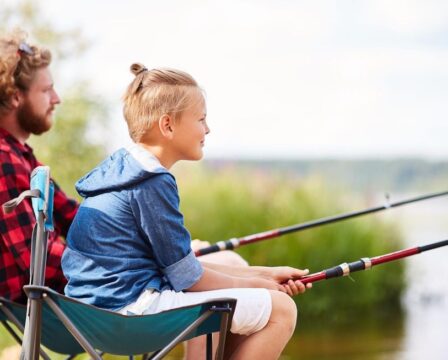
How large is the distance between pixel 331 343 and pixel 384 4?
13.4 m

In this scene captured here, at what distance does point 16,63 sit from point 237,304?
1.13 metres

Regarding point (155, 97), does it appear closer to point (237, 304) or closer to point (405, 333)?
point (237, 304)

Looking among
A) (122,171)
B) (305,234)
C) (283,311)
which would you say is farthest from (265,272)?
(305,234)

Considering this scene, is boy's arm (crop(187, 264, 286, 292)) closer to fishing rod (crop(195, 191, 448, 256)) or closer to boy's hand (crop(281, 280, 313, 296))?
boy's hand (crop(281, 280, 313, 296))

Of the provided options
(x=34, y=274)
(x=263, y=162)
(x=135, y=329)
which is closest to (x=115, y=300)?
(x=135, y=329)

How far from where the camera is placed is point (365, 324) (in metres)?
5.92

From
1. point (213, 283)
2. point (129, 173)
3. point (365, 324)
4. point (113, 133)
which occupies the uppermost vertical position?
point (129, 173)

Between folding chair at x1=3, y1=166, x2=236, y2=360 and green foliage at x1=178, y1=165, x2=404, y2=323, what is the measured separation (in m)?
3.78

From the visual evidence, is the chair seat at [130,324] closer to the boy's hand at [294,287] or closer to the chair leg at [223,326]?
the chair leg at [223,326]

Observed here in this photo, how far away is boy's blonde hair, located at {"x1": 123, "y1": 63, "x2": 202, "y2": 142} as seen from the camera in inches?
95.5

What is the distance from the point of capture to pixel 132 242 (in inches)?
90.3

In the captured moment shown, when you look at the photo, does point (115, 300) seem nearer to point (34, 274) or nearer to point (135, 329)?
point (135, 329)

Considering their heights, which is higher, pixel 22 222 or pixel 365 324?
pixel 22 222

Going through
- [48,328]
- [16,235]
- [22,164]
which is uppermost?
[22,164]
